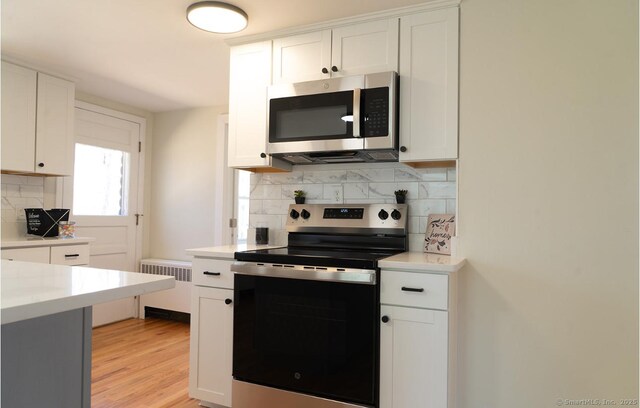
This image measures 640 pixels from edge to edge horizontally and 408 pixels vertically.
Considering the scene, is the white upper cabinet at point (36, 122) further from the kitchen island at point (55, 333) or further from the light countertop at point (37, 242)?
the kitchen island at point (55, 333)

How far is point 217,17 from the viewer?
2295 mm

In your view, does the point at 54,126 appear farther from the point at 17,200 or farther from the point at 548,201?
the point at 548,201

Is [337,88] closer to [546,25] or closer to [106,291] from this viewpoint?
[546,25]

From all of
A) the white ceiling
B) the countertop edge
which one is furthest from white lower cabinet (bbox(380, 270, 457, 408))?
the white ceiling

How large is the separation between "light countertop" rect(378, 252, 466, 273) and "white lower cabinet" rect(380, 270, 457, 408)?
1.1 inches

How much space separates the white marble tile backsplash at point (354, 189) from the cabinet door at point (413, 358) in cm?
63

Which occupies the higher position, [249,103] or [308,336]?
[249,103]

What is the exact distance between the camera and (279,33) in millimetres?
2584

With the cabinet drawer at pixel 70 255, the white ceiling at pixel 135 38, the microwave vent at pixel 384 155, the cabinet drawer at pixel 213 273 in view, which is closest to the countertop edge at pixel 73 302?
the cabinet drawer at pixel 213 273

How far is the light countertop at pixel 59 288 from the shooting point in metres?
0.77

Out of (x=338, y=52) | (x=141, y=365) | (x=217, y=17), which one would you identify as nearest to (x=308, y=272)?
(x=338, y=52)

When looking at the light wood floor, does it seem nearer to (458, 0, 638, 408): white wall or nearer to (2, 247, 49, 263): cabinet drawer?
(2, 247, 49, 263): cabinet drawer

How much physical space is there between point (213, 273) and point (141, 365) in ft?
4.19

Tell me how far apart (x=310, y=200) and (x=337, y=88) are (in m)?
0.81
